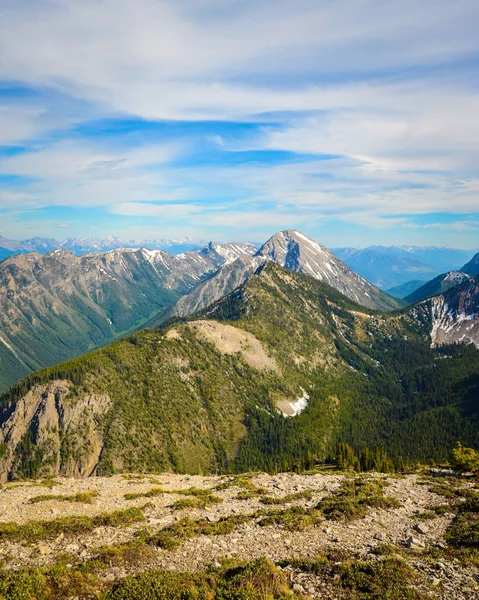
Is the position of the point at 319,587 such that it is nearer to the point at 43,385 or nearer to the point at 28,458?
the point at 28,458

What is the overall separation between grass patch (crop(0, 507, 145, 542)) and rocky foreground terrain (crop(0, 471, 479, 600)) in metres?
0.11

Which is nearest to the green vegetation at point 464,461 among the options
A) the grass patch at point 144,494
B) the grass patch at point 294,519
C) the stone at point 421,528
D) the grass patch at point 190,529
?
the stone at point 421,528

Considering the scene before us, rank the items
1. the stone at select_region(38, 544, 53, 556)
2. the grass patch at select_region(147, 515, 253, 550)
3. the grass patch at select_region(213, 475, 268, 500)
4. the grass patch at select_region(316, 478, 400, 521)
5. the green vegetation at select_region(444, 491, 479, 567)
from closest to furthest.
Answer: the green vegetation at select_region(444, 491, 479, 567) → the stone at select_region(38, 544, 53, 556) → the grass patch at select_region(147, 515, 253, 550) → the grass patch at select_region(316, 478, 400, 521) → the grass patch at select_region(213, 475, 268, 500)

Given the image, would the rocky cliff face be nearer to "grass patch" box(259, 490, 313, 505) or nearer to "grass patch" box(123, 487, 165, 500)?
"grass patch" box(123, 487, 165, 500)

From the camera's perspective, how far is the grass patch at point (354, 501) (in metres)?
37.9

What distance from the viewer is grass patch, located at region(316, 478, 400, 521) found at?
124 feet

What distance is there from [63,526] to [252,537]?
711 inches

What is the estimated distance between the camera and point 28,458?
160625mm

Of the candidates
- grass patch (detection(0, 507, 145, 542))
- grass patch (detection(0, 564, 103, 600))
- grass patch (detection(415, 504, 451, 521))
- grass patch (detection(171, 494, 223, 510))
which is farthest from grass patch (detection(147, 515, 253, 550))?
grass patch (detection(415, 504, 451, 521))

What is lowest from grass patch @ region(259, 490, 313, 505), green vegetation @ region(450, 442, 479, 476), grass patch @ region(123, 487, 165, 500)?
green vegetation @ region(450, 442, 479, 476)

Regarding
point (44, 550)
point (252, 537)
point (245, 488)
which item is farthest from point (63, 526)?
point (245, 488)

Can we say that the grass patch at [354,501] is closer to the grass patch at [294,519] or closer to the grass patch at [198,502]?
the grass patch at [294,519]

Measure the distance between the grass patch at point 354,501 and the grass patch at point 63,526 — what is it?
20357 millimetres

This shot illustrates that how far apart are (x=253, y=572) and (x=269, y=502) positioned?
835 inches
